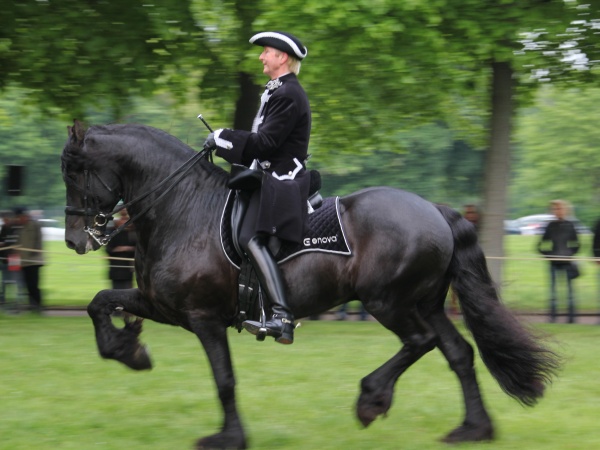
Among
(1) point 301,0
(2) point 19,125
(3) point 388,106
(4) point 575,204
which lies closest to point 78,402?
(1) point 301,0

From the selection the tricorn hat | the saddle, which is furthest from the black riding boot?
the tricorn hat

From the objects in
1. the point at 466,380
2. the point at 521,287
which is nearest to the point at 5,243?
the point at 521,287

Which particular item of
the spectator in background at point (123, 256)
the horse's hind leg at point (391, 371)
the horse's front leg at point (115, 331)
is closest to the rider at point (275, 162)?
the horse's hind leg at point (391, 371)

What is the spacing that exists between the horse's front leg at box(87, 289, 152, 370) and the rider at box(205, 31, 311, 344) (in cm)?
109

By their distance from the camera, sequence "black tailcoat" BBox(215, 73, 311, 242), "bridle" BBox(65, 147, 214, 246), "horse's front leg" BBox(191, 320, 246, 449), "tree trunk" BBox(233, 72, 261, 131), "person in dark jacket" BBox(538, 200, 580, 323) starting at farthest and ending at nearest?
"tree trunk" BBox(233, 72, 261, 131), "person in dark jacket" BBox(538, 200, 580, 323), "bridle" BBox(65, 147, 214, 246), "horse's front leg" BBox(191, 320, 246, 449), "black tailcoat" BBox(215, 73, 311, 242)

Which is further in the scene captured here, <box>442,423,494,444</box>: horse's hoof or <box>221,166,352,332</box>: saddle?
<box>442,423,494,444</box>: horse's hoof

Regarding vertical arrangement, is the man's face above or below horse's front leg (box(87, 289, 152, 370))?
above

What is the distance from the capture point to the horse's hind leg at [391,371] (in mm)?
6918

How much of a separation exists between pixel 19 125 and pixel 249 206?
30.1 meters

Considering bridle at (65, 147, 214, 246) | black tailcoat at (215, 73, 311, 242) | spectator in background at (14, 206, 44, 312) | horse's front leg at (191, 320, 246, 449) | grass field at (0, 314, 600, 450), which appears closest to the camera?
black tailcoat at (215, 73, 311, 242)

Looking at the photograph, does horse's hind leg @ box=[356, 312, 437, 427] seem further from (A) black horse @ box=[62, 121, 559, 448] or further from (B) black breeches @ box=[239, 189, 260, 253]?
(B) black breeches @ box=[239, 189, 260, 253]

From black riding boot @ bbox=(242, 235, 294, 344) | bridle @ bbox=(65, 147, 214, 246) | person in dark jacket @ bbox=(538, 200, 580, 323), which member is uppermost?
bridle @ bbox=(65, 147, 214, 246)

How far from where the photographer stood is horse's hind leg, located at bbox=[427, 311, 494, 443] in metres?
7.13

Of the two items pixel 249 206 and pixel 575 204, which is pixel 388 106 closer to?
pixel 249 206
